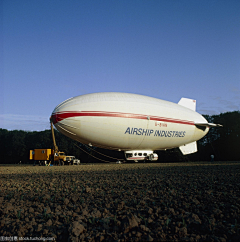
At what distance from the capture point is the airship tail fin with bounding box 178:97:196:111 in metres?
33.3

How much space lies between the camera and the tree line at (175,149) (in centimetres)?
4991

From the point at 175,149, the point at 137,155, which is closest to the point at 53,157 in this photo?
the point at 137,155

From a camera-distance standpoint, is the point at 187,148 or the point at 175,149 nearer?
the point at 187,148

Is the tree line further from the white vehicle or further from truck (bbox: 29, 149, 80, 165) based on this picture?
the white vehicle

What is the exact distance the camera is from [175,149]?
51.6 m

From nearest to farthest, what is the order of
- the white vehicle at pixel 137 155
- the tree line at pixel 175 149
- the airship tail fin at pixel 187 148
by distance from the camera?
1. the white vehicle at pixel 137 155
2. the airship tail fin at pixel 187 148
3. the tree line at pixel 175 149

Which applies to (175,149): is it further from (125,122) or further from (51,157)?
(125,122)

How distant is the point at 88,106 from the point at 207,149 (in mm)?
37868

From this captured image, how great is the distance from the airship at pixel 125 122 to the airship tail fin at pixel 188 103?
3955mm

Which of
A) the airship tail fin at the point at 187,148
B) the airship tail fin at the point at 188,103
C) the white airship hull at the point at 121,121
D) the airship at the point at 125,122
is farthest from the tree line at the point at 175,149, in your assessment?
the airship tail fin at the point at 188,103

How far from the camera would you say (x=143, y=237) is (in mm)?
3814

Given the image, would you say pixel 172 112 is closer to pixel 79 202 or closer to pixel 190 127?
pixel 190 127

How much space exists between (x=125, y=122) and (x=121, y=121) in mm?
493

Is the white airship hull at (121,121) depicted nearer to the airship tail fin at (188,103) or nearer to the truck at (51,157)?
the airship tail fin at (188,103)
